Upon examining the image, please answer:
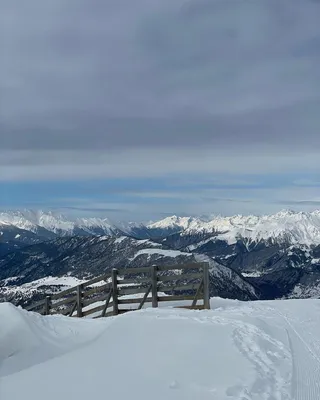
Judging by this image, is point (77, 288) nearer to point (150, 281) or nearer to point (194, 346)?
point (150, 281)

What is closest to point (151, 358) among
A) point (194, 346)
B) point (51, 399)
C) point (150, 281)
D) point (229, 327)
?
point (194, 346)

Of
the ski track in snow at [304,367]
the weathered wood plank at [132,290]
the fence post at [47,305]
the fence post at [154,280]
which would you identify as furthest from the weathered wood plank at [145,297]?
the fence post at [47,305]

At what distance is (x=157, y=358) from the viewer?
1018 cm

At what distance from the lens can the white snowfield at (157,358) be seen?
8.27 meters

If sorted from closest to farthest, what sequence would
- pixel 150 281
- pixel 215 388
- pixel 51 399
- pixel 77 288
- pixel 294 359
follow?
pixel 51 399 → pixel 215 388 → pixel 294 359 → pixel 150 281 → pixel 77 288

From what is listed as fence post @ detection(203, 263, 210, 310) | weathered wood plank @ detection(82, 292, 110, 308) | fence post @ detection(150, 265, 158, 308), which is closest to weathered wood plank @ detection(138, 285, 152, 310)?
fence post @ detection(150, 265, 158, 308)

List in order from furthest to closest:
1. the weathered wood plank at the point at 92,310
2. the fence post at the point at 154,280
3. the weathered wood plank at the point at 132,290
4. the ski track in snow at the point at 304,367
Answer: the weathered wood plank at the point at 92,310 < the weathered wood plank at the point at 132,290 < the fence post at the point at 154,280 < the ski track in snow at the point at 304,367

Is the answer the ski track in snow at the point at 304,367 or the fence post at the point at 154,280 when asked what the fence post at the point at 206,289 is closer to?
the fence post at the point at 154,280

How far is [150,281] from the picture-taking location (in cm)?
1934

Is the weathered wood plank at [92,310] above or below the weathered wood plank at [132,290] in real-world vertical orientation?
below

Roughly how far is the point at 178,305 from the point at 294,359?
31.6ft

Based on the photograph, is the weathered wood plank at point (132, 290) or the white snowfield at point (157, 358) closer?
the white snowfield at point (157, 358)

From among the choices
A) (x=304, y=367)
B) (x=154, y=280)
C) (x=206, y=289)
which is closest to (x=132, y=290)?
(x=154, y=280)

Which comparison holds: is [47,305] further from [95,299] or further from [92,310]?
[92,310]
